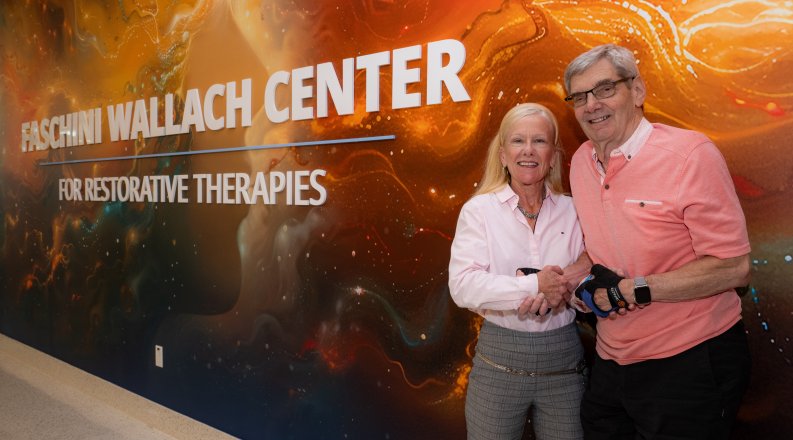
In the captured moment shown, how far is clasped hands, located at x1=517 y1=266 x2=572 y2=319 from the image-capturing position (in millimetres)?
1486

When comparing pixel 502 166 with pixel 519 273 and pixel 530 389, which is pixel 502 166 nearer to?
pixel 519 273

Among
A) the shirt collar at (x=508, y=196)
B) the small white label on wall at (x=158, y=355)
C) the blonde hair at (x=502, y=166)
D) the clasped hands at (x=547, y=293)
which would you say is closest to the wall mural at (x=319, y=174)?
the small white label on wall at (x=158, y=355)

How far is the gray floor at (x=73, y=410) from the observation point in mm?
3254

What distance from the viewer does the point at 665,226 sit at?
1354 mm

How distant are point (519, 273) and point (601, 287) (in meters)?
0.26

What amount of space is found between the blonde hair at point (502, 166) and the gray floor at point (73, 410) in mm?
2271

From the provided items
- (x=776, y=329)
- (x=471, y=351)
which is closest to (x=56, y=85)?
(x=471, y=351)

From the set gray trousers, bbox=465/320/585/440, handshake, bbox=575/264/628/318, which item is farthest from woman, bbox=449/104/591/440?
handshake, bbox=575/264/628/318

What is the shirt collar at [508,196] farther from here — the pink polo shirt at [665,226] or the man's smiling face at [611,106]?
the man's smiling face at [611,106]

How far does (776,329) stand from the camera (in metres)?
1.56

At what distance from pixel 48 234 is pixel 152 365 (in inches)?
64.4

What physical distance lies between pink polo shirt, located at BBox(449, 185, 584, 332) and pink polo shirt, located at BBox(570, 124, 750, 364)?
14cm

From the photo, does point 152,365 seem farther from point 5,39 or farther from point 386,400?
point 5,39

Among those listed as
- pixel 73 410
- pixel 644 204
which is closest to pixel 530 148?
pixel 644 204
